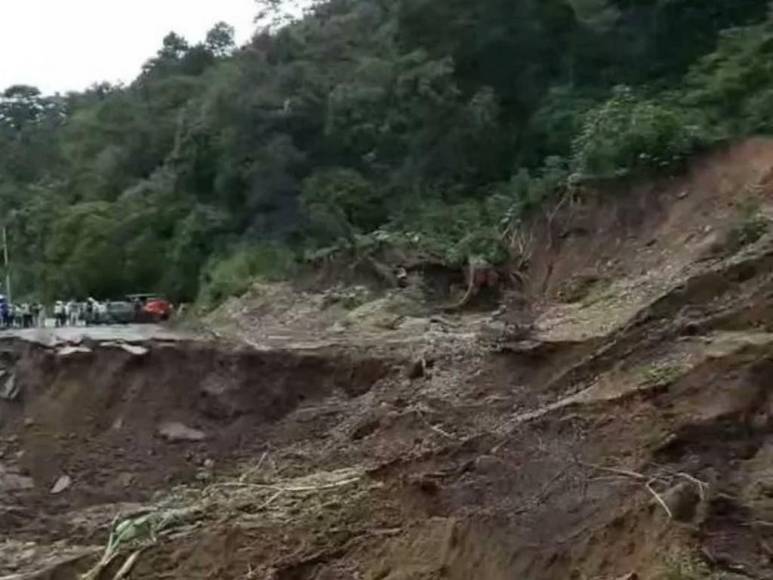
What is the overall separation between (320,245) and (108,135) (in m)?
21.3

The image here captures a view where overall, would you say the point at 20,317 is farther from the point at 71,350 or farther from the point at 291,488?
the point at 291,488

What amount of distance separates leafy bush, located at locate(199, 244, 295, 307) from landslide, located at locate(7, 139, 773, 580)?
26.8ft

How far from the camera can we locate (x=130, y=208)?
41.2 m

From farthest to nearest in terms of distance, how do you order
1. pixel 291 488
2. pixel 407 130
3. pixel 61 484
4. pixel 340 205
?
pixel 340 205
pixel 407 130
pixel 61 484
pixel 291 488

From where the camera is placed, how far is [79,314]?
34.2 m

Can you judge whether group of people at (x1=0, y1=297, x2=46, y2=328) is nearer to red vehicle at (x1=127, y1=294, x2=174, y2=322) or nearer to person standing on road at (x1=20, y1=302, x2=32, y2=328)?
person standing on road at (x1=20, y1=302, x2=32, y2=328)

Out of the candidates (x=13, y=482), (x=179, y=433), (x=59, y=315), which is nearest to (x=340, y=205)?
(x=59, y=315)

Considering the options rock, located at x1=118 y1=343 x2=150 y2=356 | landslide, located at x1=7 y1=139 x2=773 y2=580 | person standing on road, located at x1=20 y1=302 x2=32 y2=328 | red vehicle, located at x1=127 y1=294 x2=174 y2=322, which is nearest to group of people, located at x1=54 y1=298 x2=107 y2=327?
person standing on road, located at x1=20 y1=302 x2=32 y2=328

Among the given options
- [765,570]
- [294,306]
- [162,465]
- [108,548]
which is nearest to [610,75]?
[294,306]

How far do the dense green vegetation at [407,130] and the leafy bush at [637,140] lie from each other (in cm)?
3

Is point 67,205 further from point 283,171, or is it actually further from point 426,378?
point 426,378

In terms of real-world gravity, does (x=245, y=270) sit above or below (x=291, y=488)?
below

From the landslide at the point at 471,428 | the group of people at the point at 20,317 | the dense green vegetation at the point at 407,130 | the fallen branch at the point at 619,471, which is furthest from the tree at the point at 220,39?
the fallen branch at the point at 619,471

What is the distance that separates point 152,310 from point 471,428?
2227 cm
